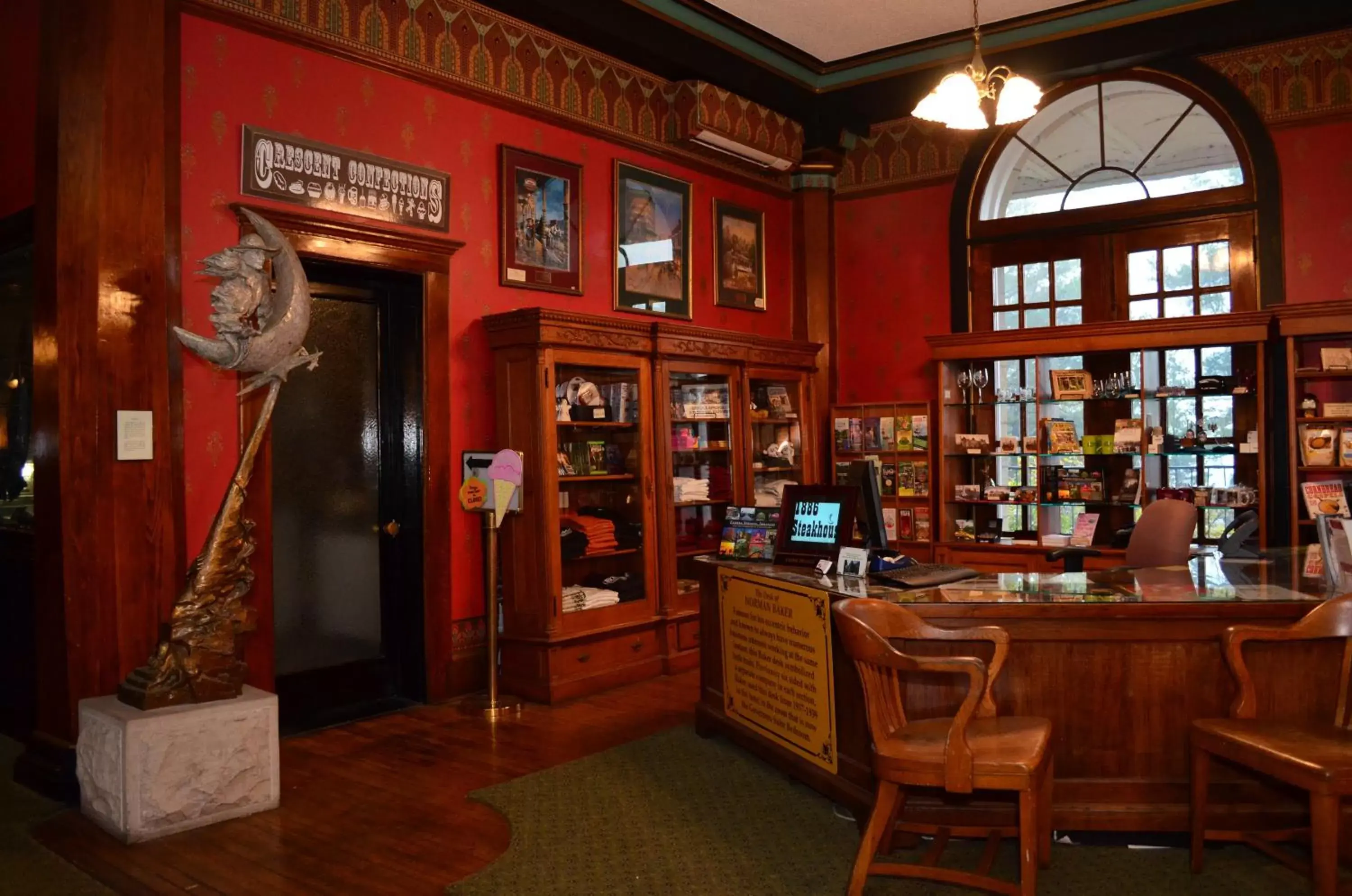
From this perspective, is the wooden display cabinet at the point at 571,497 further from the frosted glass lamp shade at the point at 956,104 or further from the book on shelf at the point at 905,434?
the book on shelf at the point at 905,434

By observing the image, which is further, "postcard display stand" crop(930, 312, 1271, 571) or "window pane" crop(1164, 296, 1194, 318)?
"window pane" crop(1164, 296, 1194, 318)

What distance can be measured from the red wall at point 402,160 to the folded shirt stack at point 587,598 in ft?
1.80

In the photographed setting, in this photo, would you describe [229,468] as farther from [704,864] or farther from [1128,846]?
[1128,846]

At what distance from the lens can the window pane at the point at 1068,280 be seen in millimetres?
7812

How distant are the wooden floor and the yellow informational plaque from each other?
0.81 meters

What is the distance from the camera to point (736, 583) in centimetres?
461

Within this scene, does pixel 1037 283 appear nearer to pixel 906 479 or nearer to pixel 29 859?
pixel 906 479

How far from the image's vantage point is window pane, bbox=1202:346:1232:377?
23.3ft

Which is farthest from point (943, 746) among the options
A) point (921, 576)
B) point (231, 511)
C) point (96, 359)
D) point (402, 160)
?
point (402, 160)

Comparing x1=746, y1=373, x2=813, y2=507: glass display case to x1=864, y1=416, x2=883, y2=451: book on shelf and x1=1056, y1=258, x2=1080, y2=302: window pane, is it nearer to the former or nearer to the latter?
x1=864, y1=416, x2=883, y2=451: book on shelf

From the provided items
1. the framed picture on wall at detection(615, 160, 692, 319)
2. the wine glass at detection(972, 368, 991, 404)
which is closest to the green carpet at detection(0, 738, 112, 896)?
the framed picture on wall at detection(615, 160, 692, 319)

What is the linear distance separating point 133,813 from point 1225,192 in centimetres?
760

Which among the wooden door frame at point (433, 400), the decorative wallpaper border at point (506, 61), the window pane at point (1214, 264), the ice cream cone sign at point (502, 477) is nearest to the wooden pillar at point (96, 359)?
the decorative wallpaper border at point (506, 61)

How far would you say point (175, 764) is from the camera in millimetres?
3883
